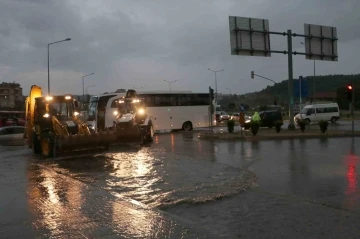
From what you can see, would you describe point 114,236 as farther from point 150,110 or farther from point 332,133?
point 150,110

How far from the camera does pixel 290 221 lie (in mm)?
7090

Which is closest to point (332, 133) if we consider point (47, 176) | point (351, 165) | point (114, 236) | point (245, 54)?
point (245, 54)

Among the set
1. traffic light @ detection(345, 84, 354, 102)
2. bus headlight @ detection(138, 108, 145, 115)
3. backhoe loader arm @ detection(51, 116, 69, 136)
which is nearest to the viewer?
backhoe loader arm @ detection(51, 116, 69, 136)

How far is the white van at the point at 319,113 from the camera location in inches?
1986

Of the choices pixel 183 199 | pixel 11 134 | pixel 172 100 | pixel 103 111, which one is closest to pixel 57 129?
pixel 103 111

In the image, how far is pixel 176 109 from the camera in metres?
39.8

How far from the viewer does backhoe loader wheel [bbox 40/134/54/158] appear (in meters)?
18.3

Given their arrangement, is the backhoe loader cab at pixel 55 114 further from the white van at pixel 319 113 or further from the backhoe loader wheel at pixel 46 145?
the white van at pixel 319 113

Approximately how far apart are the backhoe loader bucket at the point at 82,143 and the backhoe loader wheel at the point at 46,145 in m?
0.29

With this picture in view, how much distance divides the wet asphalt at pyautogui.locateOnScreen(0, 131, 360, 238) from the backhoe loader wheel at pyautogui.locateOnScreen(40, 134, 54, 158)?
9.63 feet

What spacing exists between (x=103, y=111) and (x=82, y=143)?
12.4m

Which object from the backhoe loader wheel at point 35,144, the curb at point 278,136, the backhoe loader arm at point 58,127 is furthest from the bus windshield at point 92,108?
the backhoe loader arm at point 58,127

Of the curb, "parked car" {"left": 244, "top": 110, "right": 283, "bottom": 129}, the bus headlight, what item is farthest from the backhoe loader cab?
"parked car" {"left": 244, "top": 110, "right": 283, "bottom": 129}

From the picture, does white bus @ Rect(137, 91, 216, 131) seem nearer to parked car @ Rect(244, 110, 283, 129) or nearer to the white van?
parked car @ Rect(244, 110, 283, 129)
